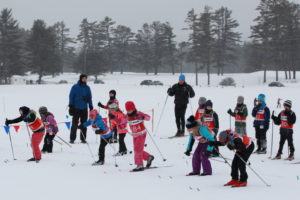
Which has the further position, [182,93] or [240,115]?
[182,93]

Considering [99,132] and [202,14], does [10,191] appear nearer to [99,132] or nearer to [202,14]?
[99,132]

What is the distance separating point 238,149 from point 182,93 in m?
6.61

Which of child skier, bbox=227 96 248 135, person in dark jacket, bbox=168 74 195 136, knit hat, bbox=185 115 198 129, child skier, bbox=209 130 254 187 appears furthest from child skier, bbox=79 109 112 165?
person in dark jacket, bbox=168 74 195 136

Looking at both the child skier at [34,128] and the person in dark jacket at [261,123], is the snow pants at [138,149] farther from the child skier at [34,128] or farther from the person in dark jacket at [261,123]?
the person in dark jacket at [261,123]

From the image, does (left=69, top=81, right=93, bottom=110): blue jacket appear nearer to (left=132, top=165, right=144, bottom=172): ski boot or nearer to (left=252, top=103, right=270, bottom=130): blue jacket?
(left=132, top=165, right=144, bottom=172): ski boot

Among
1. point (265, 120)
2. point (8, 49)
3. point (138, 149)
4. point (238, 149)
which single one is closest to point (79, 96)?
point (138, 149)

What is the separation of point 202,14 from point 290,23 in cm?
1567

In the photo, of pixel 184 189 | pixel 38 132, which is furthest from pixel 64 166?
pixel 184 189

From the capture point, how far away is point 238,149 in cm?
763

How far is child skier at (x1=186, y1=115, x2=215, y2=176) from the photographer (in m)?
8.24

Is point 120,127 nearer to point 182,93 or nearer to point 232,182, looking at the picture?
point 182,93

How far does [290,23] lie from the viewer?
64.4 meters

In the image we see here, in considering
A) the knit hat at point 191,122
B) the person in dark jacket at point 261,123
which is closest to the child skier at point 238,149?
the knit hat at point 191,122

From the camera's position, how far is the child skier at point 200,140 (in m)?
8.24
